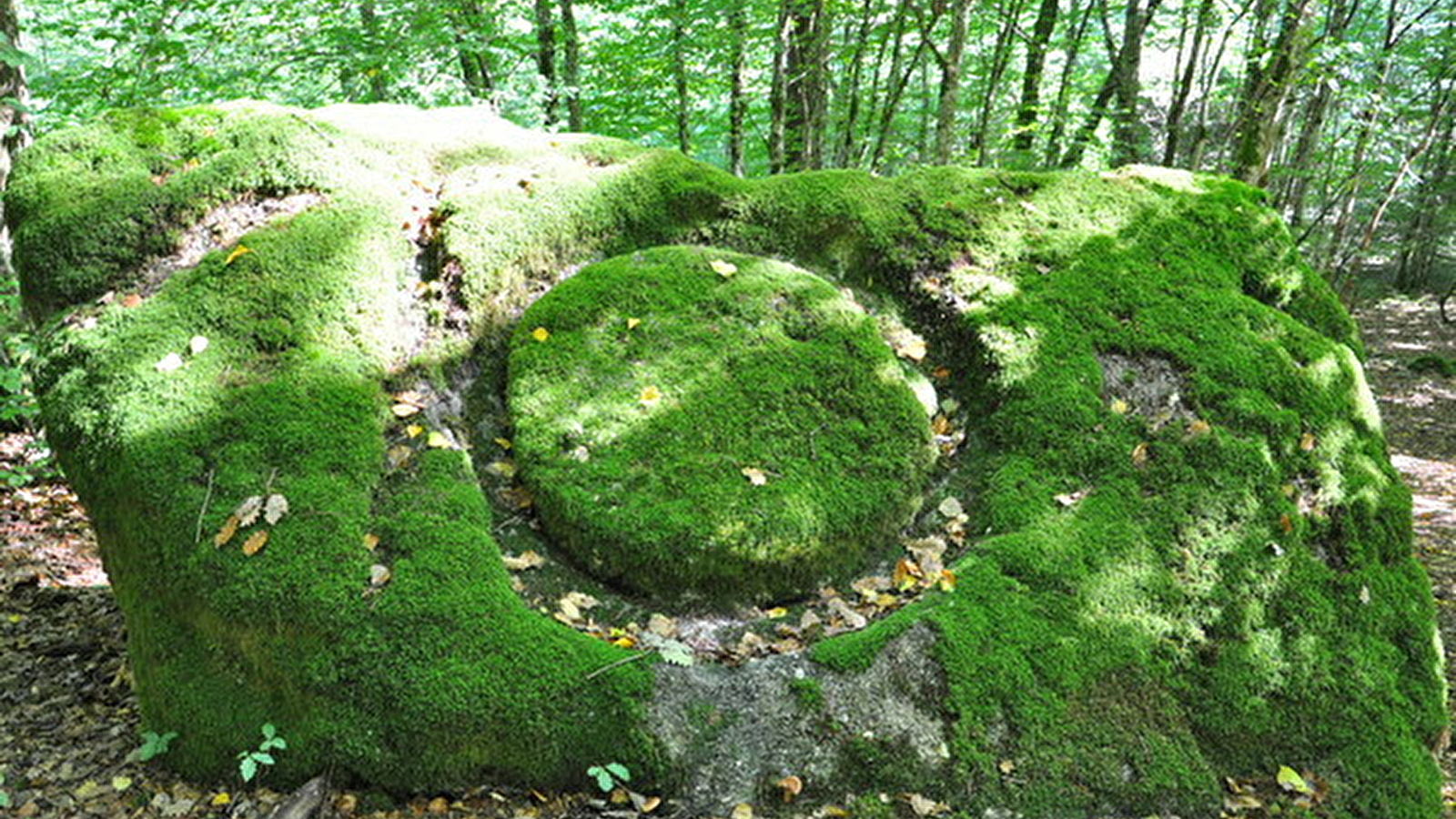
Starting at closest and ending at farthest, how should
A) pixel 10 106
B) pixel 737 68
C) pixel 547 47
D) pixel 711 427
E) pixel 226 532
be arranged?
1. pixel 226 532
2. pixel 711 427
3. pixel 10 106
4. pixel 737 68
5. pixel 547 47

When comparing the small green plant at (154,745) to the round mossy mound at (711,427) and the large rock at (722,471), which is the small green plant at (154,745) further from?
the round mossy mound at (711,427)

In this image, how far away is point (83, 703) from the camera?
3855 mm

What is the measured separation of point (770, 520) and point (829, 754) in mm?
1092

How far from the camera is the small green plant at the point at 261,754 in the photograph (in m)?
3.07

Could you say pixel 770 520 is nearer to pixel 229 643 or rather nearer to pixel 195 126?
pixel 229 643

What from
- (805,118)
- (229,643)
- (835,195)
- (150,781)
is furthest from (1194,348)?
(805,118)

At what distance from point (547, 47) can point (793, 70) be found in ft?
12.4

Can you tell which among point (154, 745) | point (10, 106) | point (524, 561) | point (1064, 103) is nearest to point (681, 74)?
point (1064, 103)

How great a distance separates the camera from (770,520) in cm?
392

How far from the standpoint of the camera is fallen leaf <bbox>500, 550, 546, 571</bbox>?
3805 mm

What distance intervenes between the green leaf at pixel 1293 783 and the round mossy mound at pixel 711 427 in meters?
2.00

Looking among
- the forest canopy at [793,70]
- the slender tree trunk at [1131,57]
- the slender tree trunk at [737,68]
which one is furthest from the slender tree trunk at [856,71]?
the slender tree trunk at [1131,57]

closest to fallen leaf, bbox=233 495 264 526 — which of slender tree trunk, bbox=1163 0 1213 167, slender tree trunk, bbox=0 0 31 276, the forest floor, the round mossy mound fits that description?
the forest floor

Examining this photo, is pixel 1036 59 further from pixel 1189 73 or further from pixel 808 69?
pixel 808 69
